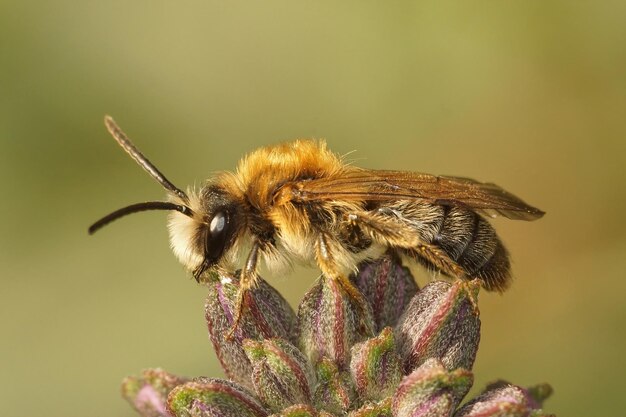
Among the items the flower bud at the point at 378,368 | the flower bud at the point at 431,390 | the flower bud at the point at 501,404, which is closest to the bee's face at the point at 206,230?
the flower bud at the point at 378,368

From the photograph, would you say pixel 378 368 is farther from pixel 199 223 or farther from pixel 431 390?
pixel 199 223

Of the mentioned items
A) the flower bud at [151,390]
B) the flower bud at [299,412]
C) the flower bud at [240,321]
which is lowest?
the flower bud at [299,412]

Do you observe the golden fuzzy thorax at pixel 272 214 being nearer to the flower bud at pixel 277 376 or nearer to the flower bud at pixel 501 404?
the flower bud at pixel 277 376

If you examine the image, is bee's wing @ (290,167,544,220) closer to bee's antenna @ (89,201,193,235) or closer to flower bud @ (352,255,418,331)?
flower bud @ (352,255,418,331)

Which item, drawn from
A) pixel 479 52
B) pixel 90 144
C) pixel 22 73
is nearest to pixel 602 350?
pixel 479 52

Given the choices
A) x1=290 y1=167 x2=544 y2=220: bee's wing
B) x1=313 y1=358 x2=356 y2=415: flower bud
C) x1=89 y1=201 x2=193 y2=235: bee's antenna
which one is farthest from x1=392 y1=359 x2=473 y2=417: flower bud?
x1=89 y1=201 x2=193 y2=235: bee's antenna

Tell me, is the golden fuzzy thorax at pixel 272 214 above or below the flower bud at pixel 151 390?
above

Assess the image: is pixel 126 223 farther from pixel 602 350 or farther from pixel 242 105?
pixel 602 350
